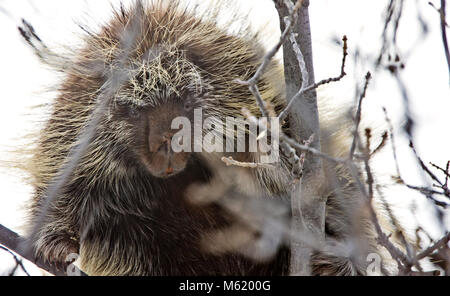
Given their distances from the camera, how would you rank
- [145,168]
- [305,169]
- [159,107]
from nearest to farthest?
[305,169], [159,107], [145,168]

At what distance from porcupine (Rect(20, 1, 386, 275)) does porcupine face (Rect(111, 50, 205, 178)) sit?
0.03 feet

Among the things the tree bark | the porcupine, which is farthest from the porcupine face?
the tree bark

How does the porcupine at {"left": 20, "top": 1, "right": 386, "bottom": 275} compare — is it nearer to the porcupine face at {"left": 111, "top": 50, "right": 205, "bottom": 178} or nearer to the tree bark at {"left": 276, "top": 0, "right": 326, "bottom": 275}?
the porcupine face at {"left": 111, "top": 50, "right": 205, "bottom": 178}

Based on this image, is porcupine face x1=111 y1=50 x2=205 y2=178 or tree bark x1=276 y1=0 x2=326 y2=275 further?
porcupine face x1=111 y1=50 x2=205 y2=178

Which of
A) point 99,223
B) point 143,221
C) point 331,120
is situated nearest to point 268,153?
point 331,120

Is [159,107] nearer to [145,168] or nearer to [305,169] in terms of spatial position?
[145,168]

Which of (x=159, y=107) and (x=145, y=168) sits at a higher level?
(x=159, y=107)

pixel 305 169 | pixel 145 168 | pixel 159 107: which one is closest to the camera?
pixel 305 169

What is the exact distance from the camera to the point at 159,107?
8.50ft

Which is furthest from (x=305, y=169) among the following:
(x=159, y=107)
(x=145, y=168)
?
(x=145, y=168)

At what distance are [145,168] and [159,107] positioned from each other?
346mm

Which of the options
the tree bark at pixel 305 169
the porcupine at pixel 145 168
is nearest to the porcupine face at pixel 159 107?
the porcupine at pixel 145 168

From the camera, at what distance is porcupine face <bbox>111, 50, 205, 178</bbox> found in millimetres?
2482

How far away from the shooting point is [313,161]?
2119 mm
